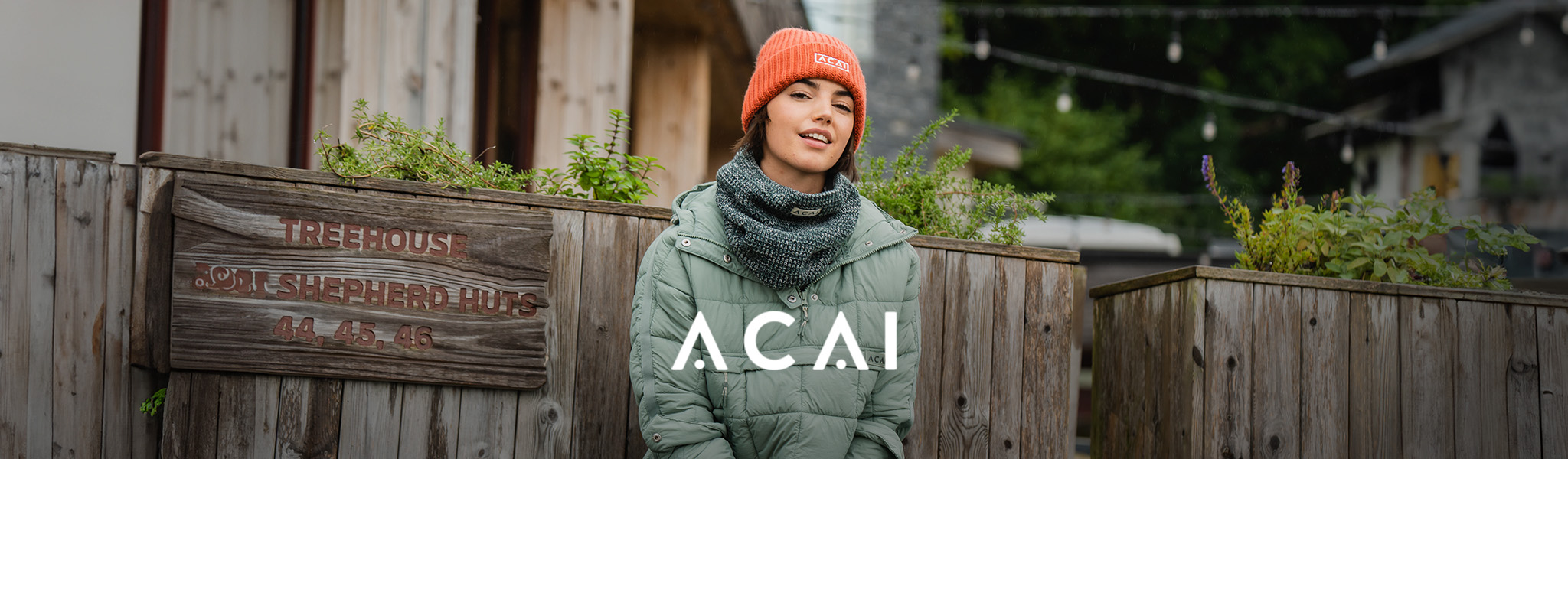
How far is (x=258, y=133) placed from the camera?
3.72m

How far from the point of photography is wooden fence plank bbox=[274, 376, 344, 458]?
2.49 meters

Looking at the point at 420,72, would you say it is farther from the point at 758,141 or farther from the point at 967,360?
the point at 967,360

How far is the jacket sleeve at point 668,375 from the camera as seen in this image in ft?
7.18

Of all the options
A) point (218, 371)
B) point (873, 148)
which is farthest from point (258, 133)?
point (873, 148)

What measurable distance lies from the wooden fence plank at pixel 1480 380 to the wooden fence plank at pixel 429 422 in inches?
100

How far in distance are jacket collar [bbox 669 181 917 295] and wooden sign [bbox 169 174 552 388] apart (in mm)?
427

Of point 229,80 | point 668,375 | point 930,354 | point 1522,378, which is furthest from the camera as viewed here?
point 229,80

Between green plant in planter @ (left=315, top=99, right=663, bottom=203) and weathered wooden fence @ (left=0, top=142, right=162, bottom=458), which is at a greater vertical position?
green plant in planter @ (left=315, top=99, right=663, bottom=203)

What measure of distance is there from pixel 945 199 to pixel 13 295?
2152 mm

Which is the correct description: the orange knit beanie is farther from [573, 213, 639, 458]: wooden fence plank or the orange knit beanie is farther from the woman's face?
[573, 213, 639, 458]: wooden fence plank

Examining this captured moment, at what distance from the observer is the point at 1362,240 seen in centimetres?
303

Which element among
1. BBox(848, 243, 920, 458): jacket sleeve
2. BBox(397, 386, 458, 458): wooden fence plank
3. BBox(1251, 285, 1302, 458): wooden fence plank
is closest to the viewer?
BBox(848, 243, 920, 458): jacket sleeve

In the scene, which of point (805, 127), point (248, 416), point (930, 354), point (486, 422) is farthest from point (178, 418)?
point (930, 354)

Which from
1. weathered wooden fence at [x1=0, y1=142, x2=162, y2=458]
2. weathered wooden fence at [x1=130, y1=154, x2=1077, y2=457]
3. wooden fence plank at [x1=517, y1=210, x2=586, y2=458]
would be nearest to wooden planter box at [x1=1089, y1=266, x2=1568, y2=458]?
weathered wooden fence at [x1=130, y1=154, x2=1077, y2=457]
